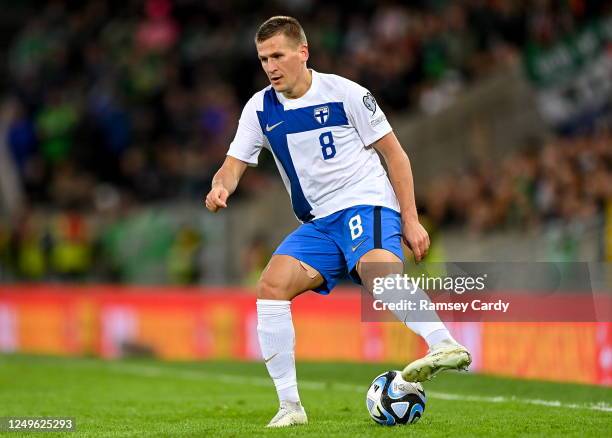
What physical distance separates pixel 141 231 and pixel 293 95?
12122mm

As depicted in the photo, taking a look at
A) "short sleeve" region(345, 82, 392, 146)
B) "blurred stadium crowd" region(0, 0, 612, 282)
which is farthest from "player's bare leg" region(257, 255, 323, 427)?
"blurred stadium crowd" region(0, 0, 612, 282)

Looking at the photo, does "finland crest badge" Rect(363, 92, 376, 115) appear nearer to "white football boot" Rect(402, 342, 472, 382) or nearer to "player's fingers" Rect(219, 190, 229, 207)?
"player's fingers" Rect(219, 190, 229, 207)

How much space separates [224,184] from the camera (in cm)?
759

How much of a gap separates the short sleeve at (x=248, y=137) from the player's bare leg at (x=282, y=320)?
68 cm

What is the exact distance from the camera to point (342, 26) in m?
20.7

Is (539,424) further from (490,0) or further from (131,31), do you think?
(131,31)

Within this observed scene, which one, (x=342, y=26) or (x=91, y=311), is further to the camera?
(x=342, y=26)

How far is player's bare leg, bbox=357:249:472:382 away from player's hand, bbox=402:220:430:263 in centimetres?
11

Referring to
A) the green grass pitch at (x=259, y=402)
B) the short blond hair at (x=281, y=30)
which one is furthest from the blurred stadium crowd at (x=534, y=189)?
the short blond hair at (x=281, y=30)

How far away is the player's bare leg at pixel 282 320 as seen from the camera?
295 inches

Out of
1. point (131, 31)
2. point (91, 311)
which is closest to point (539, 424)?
point (91, 311)

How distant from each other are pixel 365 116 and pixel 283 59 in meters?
0.56

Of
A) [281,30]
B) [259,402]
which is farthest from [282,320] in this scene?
[259,402]

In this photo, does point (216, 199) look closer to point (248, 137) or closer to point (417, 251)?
point (248, 137)
